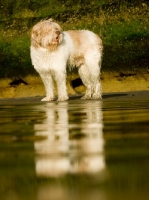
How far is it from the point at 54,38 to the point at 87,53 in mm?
957

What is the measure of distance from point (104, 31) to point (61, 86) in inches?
266

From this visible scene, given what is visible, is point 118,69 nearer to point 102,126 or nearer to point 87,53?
point 87,53

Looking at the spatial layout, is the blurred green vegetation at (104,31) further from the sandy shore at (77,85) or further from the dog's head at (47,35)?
the dog's head at (47,35)

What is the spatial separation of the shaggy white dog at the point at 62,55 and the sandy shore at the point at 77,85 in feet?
9.01

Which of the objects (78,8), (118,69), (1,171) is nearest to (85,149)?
(1,171)

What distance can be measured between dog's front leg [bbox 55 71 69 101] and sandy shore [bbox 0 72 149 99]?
11.1ft

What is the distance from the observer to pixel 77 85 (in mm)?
18188

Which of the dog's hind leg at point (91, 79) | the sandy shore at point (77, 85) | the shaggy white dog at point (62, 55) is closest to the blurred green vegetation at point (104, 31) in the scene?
the sandy shore at point (77, 85)

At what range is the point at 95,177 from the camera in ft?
8.51

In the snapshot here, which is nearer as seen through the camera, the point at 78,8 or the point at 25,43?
the point at 25,43

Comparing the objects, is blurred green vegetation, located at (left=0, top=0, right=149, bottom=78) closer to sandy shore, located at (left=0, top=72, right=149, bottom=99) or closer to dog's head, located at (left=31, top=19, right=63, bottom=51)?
sandy shore, located at (left=0, top=72, right=149, bottom=99)

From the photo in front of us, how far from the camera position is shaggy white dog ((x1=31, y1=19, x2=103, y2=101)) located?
46.2 feet

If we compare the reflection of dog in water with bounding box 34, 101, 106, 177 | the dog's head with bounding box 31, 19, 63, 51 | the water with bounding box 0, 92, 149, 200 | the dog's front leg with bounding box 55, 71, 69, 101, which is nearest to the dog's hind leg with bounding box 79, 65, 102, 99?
the dog's front leg with bounding box 55, 71, 69, 101

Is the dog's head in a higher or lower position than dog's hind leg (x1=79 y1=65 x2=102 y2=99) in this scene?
higher
